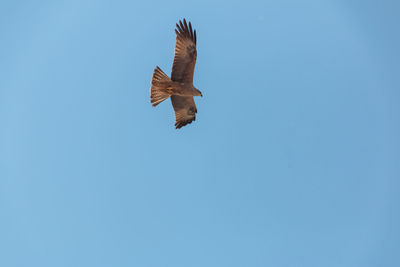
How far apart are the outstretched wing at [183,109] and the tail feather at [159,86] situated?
2.81ft

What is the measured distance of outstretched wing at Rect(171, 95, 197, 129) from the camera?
12.3 meters

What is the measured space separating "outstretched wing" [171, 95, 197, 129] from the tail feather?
86 cm

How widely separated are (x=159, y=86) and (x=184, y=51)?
52.1 inches

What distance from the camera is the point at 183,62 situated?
1105cm

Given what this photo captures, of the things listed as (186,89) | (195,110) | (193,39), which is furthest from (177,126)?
(193,39)

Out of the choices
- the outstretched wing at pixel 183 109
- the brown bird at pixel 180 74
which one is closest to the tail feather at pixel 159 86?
the brown bird at pixel 180 74

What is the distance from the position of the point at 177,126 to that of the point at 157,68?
8.81 feet

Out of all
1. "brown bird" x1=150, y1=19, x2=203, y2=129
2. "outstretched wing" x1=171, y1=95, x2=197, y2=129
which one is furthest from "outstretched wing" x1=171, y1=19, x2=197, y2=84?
"outstretched wing" x1=171, y1=95, x2=197, y2=129

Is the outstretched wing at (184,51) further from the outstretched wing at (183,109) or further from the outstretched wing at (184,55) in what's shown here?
the outstretched wing at (183,109)

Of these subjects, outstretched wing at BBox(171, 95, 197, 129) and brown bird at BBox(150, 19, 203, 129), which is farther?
outstretched wing at BBox(171, 95, 197, 129)

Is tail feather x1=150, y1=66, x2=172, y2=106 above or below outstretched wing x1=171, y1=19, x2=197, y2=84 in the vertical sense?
below

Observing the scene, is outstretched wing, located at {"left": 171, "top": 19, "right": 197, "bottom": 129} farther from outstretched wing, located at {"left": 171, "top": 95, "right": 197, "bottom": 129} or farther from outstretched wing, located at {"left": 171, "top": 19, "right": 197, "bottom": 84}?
outstretched wing, located at {"left": 171, "top": 95, "right": 197, "bottom": 129}

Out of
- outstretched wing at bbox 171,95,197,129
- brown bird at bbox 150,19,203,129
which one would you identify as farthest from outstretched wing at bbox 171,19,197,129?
outstretched wing at bbox 171,95,197,129

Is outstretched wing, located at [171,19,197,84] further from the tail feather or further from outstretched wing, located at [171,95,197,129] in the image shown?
outstretched wing, located at [171,95,197,129]
